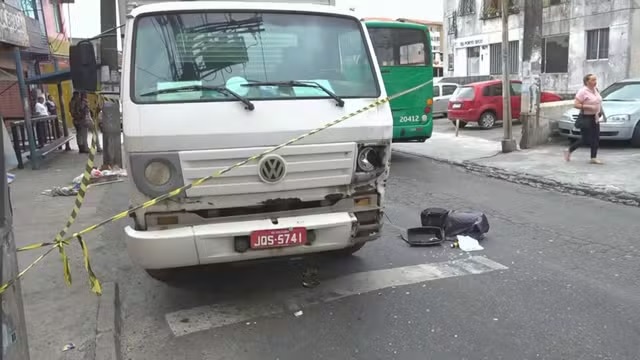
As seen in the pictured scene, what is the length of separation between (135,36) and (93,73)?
64 centimetres

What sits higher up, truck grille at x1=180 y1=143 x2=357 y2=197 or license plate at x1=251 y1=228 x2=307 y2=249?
truck grille at x1=180 y1=143 x2=357 y2=197

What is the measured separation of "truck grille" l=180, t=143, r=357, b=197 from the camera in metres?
3.82

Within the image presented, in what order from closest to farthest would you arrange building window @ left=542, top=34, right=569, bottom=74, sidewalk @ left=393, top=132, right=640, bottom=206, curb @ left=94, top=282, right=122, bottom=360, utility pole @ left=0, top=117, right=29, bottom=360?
utility pole @ left=0, top=117, right=29, bottom=360 → curb @ left=94, top=282, right=122, bottom=360 → sidewalk @ left=393, top=132, right=640, bottom=206 → building window @ left=542, top=34, right=569, bottom=74

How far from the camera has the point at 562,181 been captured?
9102 mm

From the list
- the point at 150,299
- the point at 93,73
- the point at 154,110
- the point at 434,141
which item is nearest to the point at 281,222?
the point at 154,110

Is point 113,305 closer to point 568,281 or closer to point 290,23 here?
point 290,23

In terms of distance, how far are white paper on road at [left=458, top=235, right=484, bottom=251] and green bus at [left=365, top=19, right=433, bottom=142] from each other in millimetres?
6142

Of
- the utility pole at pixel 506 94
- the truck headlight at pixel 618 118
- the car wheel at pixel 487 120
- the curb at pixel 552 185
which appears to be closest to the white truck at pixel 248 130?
the curb at pixel 552 185

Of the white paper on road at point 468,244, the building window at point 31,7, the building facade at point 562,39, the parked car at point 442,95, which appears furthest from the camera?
the parked car at point 442,95

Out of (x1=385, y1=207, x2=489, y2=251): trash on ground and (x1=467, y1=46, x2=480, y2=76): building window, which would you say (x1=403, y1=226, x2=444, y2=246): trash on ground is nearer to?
(x1=385, y1=207, x2=489, y2=251): trash on ground

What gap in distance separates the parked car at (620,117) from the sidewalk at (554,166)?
338 mm

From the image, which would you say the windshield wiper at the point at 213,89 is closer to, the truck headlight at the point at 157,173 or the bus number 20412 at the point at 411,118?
the truck headlight at the point at 157,173

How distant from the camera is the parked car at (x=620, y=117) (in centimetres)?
1184

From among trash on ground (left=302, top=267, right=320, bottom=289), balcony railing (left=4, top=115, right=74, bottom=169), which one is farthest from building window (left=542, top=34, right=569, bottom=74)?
trash on ground (left=302, top=267, right=320, bottom=289)
